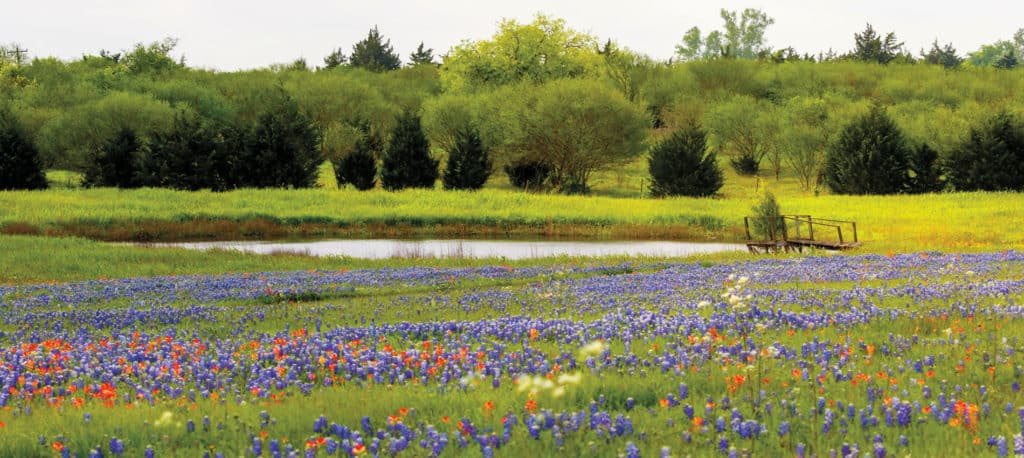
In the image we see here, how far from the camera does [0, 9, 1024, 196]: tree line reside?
2852 inches

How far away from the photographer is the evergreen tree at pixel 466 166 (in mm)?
76625

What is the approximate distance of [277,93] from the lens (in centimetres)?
8794

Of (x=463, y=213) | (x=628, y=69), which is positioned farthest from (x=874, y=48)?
(x=463, y=213)

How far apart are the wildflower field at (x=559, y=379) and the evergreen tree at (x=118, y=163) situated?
63661mm

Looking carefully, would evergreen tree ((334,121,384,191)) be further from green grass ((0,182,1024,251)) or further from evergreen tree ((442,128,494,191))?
green grass ((0,182,1024,251))

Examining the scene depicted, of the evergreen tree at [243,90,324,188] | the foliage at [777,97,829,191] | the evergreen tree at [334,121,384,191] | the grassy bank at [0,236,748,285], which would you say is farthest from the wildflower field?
the foliage at [777,97,829,191]

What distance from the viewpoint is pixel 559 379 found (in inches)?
206

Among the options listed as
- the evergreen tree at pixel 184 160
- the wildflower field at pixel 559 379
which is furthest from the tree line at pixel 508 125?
the wildflower field at pixel 559 379

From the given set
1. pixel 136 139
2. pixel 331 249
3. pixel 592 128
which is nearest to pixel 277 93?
pixel 136 139

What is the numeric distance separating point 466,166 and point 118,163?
97.9 feet

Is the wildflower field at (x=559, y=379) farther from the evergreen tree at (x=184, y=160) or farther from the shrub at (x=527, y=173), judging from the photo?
the shrub at (x=527, y=173)

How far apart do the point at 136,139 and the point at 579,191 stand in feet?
132

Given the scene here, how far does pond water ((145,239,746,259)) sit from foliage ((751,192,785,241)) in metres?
3.50

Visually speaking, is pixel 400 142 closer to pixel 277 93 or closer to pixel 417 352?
pixel 277 93
